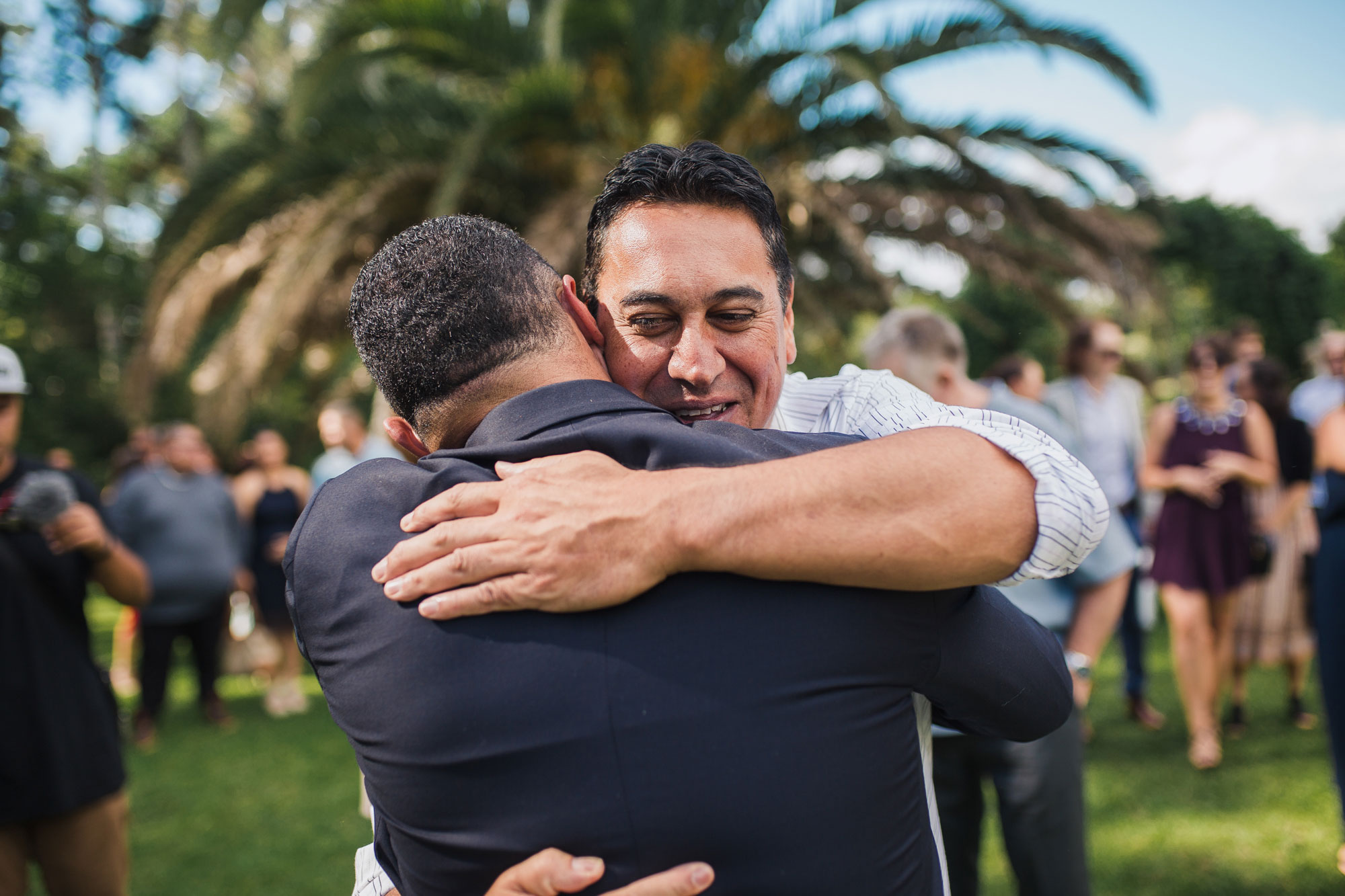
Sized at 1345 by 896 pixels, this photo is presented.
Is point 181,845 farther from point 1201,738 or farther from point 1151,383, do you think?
point 1151,383

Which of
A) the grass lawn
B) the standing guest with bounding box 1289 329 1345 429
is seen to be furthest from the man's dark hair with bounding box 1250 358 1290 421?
the grass lawn

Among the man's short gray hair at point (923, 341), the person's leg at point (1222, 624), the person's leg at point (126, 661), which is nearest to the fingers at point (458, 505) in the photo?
the man's short gray hair at point (923, 341)

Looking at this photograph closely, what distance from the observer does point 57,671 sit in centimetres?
288

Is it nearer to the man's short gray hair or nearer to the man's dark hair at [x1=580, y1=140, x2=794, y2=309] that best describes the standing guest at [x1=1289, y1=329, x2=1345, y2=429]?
the man's short gray hair

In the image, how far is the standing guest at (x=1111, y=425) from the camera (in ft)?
18.4

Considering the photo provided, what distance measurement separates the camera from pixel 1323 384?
6.98m

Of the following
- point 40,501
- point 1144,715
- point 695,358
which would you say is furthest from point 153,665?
point 1144,715

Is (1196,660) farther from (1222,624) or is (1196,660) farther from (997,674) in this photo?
(997,674)

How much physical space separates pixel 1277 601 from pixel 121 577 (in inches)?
244

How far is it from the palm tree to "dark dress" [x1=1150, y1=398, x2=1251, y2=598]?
89.6 inches

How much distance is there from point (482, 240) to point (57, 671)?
2.43 meters

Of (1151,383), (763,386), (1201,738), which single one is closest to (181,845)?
(763,386)

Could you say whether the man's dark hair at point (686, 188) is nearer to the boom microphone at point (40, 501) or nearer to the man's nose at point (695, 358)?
the man's nose at point (695, 358)

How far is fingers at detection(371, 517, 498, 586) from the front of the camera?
112 centimetres
